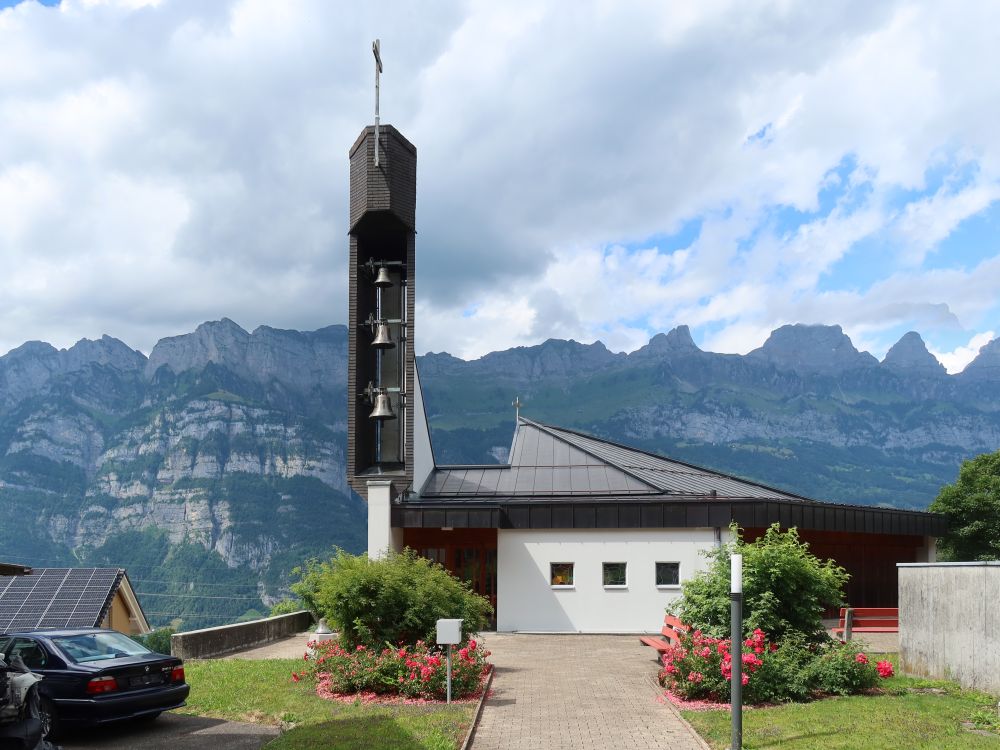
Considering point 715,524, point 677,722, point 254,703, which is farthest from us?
point 715,524

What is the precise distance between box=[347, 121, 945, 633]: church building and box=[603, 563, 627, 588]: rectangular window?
0.13 feet

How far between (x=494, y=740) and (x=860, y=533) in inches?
912

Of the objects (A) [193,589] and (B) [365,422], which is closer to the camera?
(B) [365,422]

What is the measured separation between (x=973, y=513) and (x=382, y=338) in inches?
1161

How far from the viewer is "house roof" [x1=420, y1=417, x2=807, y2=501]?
30047 mm

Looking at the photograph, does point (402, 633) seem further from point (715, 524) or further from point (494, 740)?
point (715, 524)

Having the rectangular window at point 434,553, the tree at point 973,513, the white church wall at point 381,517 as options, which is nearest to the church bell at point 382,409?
the white church wall at point 381,517

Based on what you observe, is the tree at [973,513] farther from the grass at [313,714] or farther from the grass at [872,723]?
the grass at [313,714]

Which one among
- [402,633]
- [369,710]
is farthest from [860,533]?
[369,710]

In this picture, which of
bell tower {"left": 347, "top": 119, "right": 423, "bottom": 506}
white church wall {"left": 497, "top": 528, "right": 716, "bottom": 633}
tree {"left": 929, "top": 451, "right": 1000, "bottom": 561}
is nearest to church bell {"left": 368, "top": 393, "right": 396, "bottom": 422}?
bell tower {"left": 347, "top": 119, "right": 423, "bottom": 506}

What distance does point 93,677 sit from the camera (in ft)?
37.1

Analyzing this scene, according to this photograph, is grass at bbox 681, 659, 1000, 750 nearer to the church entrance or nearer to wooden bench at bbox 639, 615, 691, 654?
wooden bench at bbox 639, 615, 691, 654

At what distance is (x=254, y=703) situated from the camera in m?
13.8

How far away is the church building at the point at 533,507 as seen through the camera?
1024 inches
